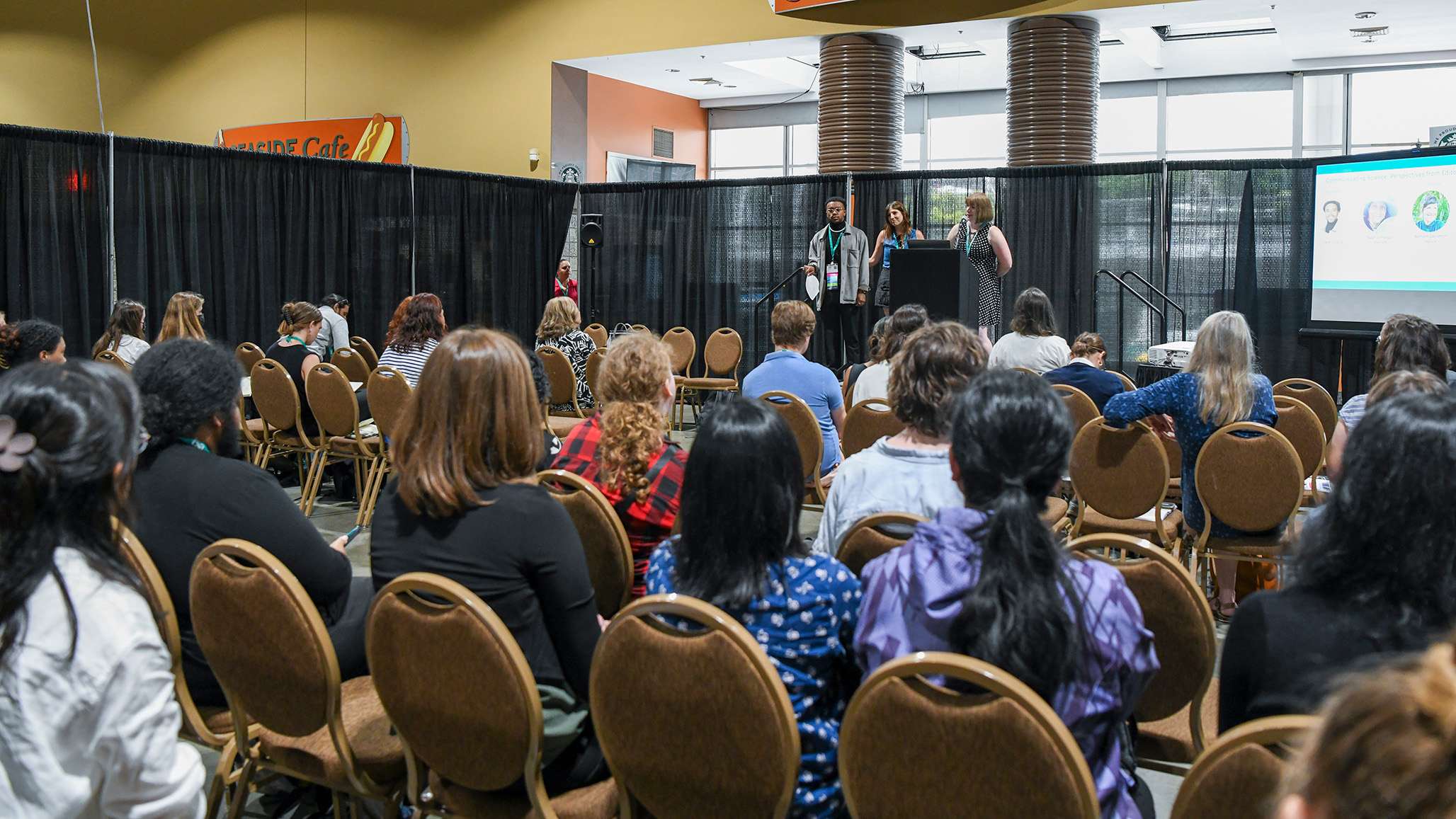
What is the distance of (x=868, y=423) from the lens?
14.1 feet

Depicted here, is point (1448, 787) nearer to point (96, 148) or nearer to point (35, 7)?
point (96, 148)

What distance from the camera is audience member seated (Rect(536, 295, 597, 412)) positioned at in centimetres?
681

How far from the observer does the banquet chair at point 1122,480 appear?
12.4 feet

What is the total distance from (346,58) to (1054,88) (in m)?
8.99

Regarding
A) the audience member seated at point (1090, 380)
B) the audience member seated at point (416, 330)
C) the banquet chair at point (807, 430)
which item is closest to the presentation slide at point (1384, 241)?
the audience member seated at point (1090, 380)

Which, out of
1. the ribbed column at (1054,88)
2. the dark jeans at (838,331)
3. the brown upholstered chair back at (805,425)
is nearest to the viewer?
the brown upholstered chair back at (805,425)

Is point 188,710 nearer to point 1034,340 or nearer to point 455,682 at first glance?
point 455,682

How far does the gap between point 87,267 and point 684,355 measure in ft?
15.0

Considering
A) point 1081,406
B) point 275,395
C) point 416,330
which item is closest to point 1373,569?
point 1081,406

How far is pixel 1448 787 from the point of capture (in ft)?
1.98

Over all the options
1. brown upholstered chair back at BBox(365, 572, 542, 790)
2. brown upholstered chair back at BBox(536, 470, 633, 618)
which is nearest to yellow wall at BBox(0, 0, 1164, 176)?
brown upholstered chair back at BBox(536, 470, 633, 618)

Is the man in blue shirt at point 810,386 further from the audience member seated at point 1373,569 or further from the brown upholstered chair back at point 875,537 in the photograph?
the audience member seated at point 1373,569

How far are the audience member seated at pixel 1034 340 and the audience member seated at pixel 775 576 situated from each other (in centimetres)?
389

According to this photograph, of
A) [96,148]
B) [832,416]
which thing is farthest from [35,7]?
[832,416]
